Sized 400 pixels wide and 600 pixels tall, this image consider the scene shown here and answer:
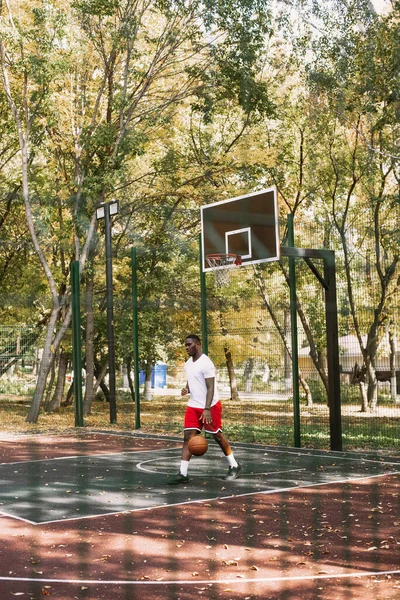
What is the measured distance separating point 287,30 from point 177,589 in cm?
1880

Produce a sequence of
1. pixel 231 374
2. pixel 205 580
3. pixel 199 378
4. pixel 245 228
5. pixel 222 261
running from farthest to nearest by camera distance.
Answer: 1. pixel 231 374
2. pixel 222 261
3. pixel 245 228
4. pixel 199 378
5. pixel 205 580

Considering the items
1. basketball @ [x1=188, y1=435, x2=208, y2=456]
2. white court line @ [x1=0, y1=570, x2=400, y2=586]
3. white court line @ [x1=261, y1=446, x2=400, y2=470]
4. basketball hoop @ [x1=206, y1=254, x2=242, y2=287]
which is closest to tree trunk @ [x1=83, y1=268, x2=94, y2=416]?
basketball hoop @ [x1=206, y1=254, x2=242, y2=287]

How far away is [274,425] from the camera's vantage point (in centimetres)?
1566

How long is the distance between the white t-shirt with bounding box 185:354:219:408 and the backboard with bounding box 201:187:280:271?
14.4 ft

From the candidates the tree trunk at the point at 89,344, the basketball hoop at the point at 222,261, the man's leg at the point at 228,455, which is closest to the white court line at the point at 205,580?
the man's leg at the point at 228,455

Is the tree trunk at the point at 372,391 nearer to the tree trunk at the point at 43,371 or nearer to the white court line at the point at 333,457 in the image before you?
the white court line at the point at 333,457

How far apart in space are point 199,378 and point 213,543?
10.9ft

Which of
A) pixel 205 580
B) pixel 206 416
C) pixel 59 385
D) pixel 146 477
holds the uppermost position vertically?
pixel 59 385

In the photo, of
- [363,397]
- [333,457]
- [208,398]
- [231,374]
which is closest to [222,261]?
[231,374]

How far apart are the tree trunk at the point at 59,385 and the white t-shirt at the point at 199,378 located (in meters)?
15.9

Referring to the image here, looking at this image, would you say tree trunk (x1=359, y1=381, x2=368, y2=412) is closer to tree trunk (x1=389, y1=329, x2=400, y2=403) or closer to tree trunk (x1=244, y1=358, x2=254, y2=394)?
tree trunk (x1=389, y1=329, x2=400, y2=403)

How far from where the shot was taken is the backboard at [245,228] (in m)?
14.4

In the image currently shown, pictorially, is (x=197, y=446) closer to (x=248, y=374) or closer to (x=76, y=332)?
(x=248, y=374)

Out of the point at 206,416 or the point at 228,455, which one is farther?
the point at 228,455
